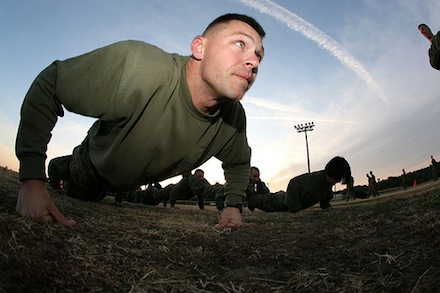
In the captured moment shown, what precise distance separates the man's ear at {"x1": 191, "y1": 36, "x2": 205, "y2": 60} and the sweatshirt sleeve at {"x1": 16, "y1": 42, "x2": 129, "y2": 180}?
25.2 inches

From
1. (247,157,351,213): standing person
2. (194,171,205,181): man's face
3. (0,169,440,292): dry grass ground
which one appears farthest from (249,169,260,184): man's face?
(0,169,440,292): dry grass ground

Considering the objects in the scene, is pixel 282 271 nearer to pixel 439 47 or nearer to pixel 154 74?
pixel 154 74

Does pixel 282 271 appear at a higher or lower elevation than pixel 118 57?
lower

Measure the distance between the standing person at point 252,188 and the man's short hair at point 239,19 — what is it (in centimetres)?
692

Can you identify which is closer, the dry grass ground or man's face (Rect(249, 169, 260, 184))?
the dry grass ground

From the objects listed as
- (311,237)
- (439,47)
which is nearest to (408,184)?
(439,47)

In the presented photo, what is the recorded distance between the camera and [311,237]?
216cm

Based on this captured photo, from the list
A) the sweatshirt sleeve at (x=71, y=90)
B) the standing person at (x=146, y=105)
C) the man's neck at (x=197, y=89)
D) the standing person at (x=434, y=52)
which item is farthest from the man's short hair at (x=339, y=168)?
the sweatshirt sleeve at (x=71, y=90)

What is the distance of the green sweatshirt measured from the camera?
2123mm

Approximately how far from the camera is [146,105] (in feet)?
7.80

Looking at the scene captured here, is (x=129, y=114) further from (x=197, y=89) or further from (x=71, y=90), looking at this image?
(x=197, y=89)

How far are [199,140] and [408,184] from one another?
35.9 m

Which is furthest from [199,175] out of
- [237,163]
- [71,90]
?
[71,90]

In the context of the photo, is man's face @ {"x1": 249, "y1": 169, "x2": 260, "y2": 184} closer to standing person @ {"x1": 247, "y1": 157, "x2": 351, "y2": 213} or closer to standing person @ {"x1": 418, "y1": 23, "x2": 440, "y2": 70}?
standing person @ {"x1": 247, "y1": 157, "x2": 351, "y2": 213}
